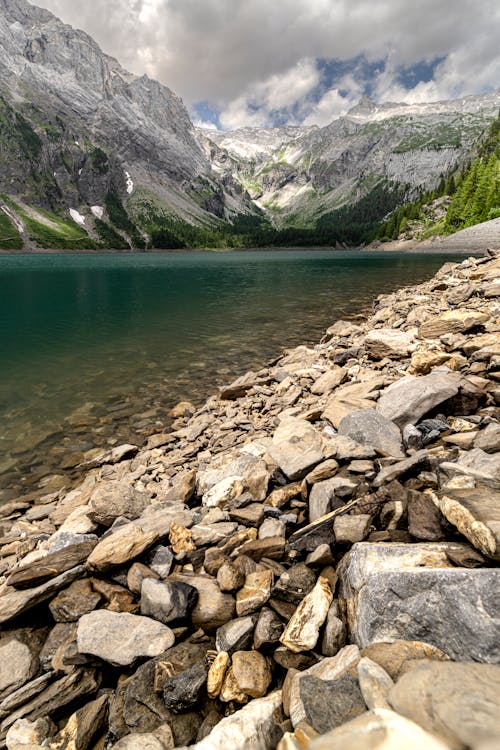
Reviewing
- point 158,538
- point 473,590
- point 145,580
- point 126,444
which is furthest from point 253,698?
point 126,444

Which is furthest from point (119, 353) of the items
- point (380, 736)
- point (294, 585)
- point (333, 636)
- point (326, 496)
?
point (380, 736)

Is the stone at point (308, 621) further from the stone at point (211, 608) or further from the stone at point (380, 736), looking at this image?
the stone at point (380, 736)

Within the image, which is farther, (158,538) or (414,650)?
(158,538)

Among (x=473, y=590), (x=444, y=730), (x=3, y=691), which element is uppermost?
(x=444, y=730)

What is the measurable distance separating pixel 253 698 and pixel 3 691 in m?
3.40

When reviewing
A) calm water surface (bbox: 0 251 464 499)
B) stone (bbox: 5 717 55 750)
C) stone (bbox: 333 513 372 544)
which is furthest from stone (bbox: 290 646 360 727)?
calm water surface (bbox: 0 251 464 499)

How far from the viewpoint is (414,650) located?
3457mm

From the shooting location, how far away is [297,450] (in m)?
7.86

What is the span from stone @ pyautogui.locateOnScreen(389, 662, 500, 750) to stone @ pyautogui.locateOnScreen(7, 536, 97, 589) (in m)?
5.53

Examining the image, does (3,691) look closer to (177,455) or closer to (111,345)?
(177,455)

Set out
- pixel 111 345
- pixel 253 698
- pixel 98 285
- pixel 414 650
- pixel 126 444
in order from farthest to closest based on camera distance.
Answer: pixel 98 285
pixel 111 345
pixel 126 444
pixel 253 698
pixel 414 650

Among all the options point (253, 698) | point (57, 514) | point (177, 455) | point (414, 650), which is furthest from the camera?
point (177, 455)

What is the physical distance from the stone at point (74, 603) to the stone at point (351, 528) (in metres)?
3.84

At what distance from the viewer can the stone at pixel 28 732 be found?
3975 mm
